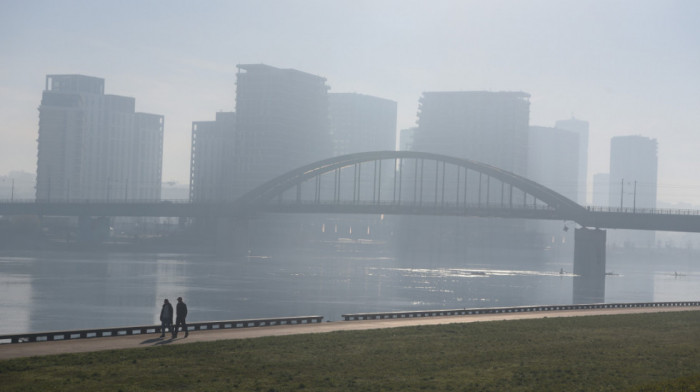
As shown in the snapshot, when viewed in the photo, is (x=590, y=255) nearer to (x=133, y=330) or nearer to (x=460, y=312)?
(x=460, y=312)

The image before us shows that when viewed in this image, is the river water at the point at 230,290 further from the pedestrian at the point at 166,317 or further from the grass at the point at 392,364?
the grass at the point at 392,364

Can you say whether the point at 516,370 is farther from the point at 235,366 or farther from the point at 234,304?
the point at 234,304

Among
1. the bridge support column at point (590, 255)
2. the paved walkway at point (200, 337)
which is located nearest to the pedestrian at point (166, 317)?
the paved walkway at point (200, 337)

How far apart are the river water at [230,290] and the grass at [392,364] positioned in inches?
1281

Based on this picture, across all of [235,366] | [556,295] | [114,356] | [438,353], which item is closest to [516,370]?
[438,353]

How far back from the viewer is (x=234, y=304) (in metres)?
86.8

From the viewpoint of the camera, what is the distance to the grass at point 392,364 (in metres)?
26.4

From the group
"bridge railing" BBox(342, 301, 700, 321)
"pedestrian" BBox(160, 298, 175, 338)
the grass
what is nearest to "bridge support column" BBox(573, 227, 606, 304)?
"bridge railing" BBox(342, 301, 700, 321)

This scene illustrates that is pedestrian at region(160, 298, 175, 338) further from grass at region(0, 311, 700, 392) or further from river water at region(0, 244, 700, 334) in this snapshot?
river water at region(0, 244, 700, 334)

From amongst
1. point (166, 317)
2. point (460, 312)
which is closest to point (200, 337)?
point (166, 317)

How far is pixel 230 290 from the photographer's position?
103812 millimetres

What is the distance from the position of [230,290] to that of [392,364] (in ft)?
246

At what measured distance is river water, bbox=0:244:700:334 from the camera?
7575 centimetres

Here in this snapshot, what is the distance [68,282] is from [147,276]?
47.7 feet
